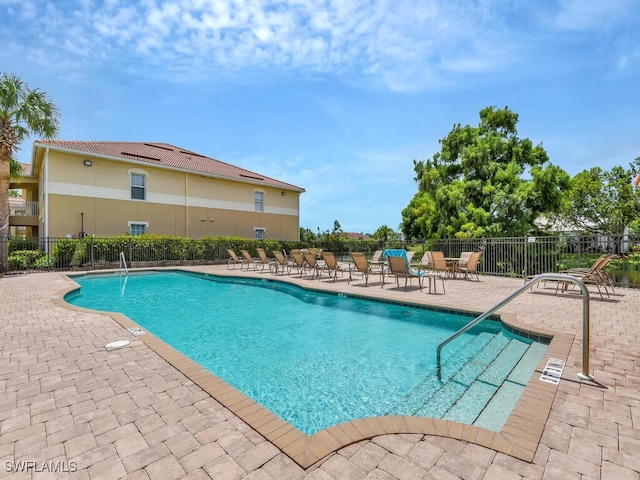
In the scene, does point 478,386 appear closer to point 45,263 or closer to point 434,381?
point 434,381

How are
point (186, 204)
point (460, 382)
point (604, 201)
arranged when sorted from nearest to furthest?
1. point (460, 382)
2. point (186, 204)
3. point (604, 201)

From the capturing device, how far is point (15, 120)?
572 inches

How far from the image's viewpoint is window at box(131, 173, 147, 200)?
19.5m

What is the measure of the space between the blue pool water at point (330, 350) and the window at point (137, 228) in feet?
36.5

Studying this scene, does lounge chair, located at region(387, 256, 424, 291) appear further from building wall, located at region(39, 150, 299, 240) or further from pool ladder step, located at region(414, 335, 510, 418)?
building wall, located at region(39, 150, 299, 240)

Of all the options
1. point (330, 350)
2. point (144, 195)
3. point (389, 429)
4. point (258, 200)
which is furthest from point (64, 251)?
point (389, 429)

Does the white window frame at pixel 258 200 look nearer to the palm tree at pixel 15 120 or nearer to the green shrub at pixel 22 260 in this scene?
the palm tree at pixel 15 120

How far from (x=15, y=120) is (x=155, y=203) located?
7.40 meters

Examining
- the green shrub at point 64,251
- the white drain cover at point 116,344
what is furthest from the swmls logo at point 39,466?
the green shrub at point 64,251

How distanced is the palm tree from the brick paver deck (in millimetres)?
15341

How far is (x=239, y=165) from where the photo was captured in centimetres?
2894

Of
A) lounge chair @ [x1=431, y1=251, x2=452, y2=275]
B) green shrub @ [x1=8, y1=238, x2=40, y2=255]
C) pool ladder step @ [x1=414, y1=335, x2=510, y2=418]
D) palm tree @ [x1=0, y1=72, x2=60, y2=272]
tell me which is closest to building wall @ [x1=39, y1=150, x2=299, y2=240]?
green shrub @ [x1=8, y1=238, x2=40, y2=255]

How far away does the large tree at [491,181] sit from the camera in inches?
640

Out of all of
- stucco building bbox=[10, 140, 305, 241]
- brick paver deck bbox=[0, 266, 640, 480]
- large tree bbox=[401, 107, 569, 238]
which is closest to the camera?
brick paver deck bbox=[0, 266, 640, 480]
